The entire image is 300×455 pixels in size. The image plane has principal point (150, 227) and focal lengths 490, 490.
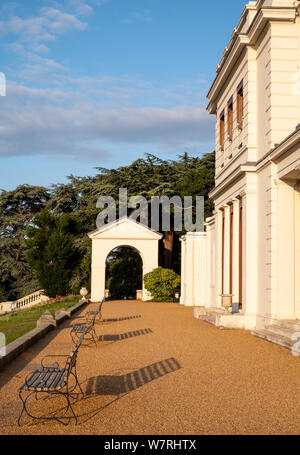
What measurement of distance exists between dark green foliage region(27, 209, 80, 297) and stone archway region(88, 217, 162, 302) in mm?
2116

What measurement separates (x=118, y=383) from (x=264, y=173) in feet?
28.7

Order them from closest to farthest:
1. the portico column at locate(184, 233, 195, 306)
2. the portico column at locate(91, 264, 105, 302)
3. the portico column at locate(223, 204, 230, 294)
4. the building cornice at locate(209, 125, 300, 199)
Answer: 1. the building cornice at locate(209, 125, 300, 199)
2. the portico column at locate(223, 204, 230, 294)
3. the portico column at locate(184, 233, 195, 306)
4. the portico column at locate(91, 264, 105, 302)

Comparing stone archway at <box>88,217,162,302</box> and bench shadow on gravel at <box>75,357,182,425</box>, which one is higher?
stone archway at <box>88,217,162,302</box>

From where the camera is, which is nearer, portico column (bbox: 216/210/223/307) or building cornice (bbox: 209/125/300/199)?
building cornice (bbox: 209/125/300/199)

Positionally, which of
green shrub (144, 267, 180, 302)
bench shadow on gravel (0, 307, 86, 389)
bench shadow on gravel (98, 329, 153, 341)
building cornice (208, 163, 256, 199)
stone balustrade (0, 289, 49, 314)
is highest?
building cornice (208, 163, 256, 199)

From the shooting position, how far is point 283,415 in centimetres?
562

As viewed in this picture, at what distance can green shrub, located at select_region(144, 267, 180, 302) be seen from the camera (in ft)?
99.7

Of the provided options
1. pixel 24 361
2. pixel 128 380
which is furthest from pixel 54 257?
pixel 128 380

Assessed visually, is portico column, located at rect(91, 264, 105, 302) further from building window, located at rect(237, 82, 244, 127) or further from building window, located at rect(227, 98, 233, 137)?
building window, located at rect(237, 82, 244, 127)

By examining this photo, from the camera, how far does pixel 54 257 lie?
Result: 106 ft

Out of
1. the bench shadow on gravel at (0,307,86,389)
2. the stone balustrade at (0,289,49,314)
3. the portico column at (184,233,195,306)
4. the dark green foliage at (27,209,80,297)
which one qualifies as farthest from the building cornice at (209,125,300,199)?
the stone balustrade at (0,289,49,314)

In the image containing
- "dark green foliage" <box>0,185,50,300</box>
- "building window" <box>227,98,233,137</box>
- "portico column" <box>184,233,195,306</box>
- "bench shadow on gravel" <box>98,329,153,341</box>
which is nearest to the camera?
"bench shadow on gravel" <box>98,329,153,341</box>

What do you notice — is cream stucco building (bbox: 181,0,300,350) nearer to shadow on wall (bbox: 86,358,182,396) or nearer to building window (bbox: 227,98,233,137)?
building window (bbox: 227,98,233,137)
